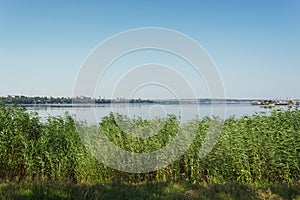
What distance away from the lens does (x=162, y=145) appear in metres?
6.76

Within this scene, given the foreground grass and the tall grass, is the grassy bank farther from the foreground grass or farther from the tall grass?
the foreground grass

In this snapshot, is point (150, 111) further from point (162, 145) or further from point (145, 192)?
point (145, 192)

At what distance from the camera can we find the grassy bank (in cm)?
622

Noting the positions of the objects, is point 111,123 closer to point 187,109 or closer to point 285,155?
point 187,109

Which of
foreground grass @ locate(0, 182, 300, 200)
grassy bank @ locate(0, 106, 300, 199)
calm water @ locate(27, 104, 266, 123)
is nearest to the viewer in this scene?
foreground grass @ locate(0, 182, 300, 200)

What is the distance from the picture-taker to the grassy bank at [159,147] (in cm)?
622

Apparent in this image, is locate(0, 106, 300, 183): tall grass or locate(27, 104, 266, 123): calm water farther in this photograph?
A: locate(27, 104, 266, 123): calm water

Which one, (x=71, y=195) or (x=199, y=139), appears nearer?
(x=71, y=195)

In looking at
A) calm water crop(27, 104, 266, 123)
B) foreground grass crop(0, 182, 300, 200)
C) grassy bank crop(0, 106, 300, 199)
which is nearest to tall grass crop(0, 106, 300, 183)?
grassy bank crop(0, 106, 300, 199)

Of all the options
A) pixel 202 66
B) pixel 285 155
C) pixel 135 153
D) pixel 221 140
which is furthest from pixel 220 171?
pixel 202 66

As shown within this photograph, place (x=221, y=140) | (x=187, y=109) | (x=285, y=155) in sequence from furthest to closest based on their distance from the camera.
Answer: (x=187, y=109) → (x=221, y=140) → (x=285, y=155)

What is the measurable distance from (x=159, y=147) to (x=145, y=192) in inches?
75.4

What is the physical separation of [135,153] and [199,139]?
1390 millimetres

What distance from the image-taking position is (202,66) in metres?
6.88
